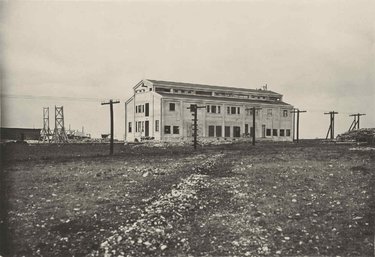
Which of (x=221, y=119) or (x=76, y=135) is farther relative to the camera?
(x=76, y=135)

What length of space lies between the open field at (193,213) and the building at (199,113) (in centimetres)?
3266

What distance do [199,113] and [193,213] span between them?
134ft

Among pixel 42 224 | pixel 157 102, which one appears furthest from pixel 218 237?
pixel 157 102

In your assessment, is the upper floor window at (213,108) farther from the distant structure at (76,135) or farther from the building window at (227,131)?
the distant structure at (76,135)

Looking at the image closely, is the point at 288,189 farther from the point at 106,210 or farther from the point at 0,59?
the point at 0,59

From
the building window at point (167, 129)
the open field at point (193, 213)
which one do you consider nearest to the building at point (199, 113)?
the building window at point (167, 129)

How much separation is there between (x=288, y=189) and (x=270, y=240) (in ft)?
14.1

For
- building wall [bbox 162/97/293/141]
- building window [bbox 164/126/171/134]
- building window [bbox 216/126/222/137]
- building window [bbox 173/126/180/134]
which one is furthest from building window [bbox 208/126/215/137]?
building window [bbox 164/126/171/134]

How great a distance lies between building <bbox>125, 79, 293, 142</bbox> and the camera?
158ft

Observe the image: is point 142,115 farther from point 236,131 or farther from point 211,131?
point 236,131

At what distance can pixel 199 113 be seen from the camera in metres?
50.6

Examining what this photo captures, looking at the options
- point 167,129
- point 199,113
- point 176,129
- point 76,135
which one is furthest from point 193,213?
point 76,135

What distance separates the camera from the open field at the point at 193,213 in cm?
809

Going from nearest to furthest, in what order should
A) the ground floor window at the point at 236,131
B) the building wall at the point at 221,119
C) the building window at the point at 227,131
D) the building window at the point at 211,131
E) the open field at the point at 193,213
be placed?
the open field at the point at 193,213
the building wall at the point at 221,119
the building window at the point at 211,131
the building window at the point at 227,131
the ground floor window at the point at 236,131
